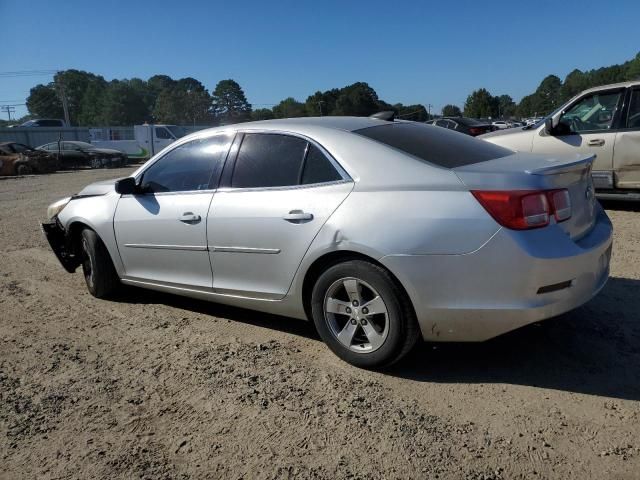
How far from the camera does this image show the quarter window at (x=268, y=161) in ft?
11.9

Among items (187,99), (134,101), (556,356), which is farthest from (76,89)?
(556,356)

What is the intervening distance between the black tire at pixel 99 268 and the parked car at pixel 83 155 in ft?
82.4

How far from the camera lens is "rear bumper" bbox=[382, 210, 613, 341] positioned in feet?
9.12

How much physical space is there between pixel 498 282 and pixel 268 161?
5.78 feet

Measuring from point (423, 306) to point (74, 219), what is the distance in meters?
3.49

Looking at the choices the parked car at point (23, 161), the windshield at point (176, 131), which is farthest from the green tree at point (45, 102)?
the parked car at point (23, 161)

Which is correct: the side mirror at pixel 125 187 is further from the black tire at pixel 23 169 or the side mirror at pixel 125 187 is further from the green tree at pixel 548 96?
the green tree at pixel 548 96

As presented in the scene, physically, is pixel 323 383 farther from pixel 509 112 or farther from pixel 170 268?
pixel 509 112

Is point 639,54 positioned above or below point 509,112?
above

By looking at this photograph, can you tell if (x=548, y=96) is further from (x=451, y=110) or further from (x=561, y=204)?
(x=561, y=204)

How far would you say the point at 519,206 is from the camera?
111 inches

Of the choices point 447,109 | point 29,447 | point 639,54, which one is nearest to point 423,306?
point 29,447

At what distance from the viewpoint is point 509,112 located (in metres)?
106

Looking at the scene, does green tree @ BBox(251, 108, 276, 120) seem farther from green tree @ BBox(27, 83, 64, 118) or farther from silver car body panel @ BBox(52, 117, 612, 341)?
green tree @ BBox(27, 83, 64, 118)
